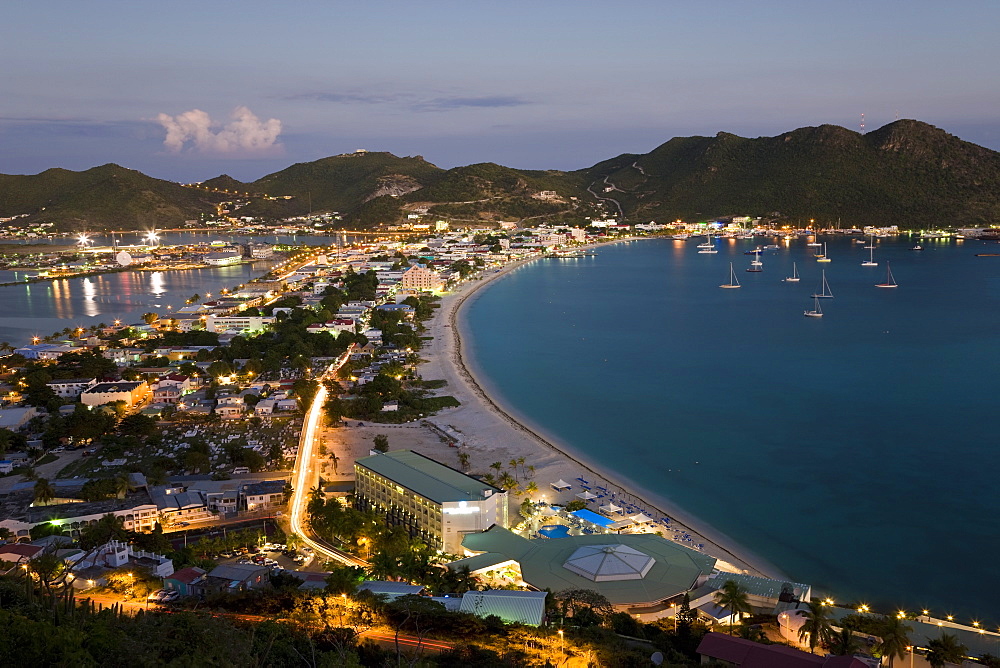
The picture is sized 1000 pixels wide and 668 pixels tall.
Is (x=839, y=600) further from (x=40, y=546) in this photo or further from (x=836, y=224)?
(x=836, y=224)

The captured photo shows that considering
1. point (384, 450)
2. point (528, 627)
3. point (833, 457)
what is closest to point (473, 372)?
point (384, 450)

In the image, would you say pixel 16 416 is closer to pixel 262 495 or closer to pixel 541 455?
pixel 262 495

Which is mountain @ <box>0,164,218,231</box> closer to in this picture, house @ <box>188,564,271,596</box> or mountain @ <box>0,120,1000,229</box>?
mountain @ <box>0,120,1000,229</box>

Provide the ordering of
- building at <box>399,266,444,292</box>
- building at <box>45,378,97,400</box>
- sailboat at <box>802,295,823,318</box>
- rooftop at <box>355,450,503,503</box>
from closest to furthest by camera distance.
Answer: rooftop at <box>355,450,503,503</box> < building at <box>45,378,97,400</box> < sailboat at <box>802,295,823,318</box> < building at <box>399,266,444,292</box>

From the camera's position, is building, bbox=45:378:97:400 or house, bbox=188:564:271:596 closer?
house, bbox=188:564:271:596

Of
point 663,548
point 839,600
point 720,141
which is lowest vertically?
point 839,600

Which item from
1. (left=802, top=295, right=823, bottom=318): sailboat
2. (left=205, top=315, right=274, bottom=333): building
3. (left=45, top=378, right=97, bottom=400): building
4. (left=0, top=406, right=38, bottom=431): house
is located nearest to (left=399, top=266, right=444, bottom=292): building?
(left=205, top=315, right=274, bottom=333): building
